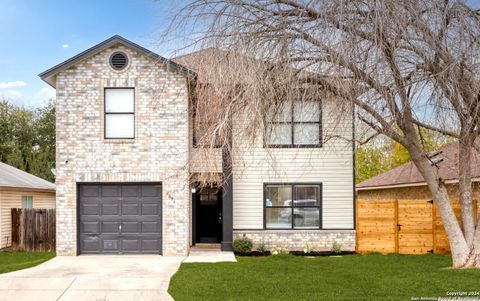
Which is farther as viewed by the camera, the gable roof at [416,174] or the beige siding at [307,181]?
the gable roof at [416,174]

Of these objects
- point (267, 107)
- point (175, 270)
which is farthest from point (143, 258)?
point (267, 107)

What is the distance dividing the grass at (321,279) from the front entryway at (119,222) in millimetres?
2388

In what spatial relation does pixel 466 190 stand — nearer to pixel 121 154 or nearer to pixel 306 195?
pixel 306 195

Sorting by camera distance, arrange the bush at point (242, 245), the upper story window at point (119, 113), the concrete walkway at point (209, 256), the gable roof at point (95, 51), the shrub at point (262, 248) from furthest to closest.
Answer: the shrub at point (262, 248), the bush at point (242, 245), the upper story window at point (119, 113), the gable roof at point (95, 51), the concrete walkway at point (209, 256)

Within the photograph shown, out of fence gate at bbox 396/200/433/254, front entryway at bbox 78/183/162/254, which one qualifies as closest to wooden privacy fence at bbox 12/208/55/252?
front entryway at bbox 78/183/162/254

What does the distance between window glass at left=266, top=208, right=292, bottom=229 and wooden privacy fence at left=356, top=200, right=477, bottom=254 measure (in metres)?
2.15

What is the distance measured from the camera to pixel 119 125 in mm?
14164

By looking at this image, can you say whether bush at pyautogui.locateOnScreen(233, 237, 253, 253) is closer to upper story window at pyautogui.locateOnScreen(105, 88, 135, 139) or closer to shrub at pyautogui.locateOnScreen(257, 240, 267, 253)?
shrub at pyautogui.locateOnScreen(257, 240, 267, 253)

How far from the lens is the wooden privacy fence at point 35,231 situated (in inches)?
647

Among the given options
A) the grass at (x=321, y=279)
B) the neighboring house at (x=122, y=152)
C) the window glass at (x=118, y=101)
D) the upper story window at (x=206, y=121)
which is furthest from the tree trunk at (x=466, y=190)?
the window glass at (x=118, y=101)

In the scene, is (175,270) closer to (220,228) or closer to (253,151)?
(253,151)

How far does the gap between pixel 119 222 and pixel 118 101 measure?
3.51m

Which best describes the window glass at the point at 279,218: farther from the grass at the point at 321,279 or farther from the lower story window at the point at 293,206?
the grass at the point at 321,279

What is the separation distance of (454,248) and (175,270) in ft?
21.5
